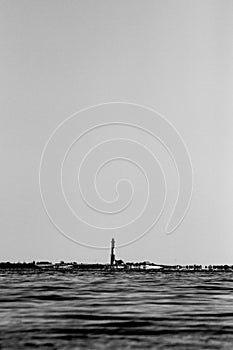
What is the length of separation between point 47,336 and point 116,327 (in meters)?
3.07

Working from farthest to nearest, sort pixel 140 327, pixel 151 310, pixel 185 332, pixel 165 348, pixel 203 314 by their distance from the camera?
pixel 151 310
pixel 203 314
pixel 140 327
pixel 185 332
pixel 165 348

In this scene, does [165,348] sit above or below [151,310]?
below

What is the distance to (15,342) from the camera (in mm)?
16484

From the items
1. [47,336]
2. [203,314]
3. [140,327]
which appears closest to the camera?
[47,336]

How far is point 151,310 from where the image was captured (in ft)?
87.6

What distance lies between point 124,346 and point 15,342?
2.99 metres

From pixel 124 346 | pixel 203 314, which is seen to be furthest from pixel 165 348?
pixel 203 314

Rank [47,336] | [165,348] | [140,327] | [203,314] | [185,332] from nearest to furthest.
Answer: [165,348], [47,336], [185,332], [140,327], [203,314]

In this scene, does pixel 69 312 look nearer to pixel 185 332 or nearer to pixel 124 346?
pixel 185 332

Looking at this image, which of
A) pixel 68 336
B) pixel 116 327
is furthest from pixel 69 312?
pixel 68 336

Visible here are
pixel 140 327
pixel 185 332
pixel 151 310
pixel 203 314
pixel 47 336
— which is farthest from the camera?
pixel 151 310

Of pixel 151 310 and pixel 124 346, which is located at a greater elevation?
pixel 151 310

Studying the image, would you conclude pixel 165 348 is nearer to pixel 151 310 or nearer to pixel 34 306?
pixel 151 310

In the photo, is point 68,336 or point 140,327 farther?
point 140,327
